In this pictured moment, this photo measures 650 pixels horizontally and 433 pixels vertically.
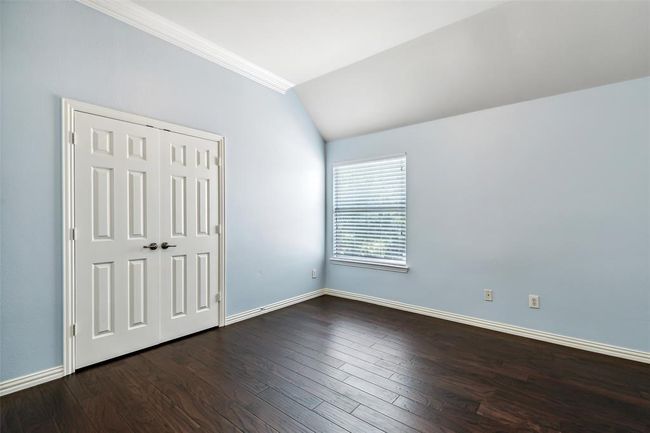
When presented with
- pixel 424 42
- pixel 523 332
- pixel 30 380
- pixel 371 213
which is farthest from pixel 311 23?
pixel 523 332

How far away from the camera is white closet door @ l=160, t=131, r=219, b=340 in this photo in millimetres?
2867

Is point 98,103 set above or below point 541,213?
above

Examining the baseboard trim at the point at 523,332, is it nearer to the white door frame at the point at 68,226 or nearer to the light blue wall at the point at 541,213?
the light blue wall at the point at 541,213

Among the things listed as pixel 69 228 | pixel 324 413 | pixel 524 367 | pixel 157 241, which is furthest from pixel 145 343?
pixel 524 367

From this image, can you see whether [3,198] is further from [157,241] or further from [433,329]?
[433,329]

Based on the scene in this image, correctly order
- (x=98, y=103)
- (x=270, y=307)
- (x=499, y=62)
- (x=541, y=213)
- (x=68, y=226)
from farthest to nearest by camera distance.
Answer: (x=270, y=307) → (x=541, y=213) → (x=499, y=62) → (x=98, y=103) → (x=68, y=226)

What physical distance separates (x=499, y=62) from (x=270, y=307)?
370cm

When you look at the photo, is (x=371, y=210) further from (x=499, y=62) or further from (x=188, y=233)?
(x=188, y=233)

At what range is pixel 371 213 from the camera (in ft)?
14.0

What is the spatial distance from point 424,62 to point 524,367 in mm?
2991

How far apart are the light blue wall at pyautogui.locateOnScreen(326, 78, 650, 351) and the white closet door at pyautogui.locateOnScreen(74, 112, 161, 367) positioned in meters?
2.89

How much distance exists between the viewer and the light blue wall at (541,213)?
256 cm

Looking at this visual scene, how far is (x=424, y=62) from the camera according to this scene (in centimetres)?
312

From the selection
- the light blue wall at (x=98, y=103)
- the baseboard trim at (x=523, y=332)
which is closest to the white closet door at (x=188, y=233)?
the light blue wall at (x=98, y=103)
